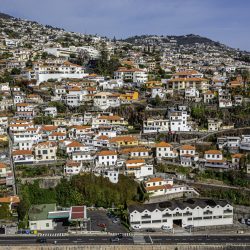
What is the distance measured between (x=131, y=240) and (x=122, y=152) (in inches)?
568

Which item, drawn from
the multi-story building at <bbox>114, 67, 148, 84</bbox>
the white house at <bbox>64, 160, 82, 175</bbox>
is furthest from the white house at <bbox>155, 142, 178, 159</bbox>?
the multi-story building at <bbox>114, 67, 148, 84</bbox>

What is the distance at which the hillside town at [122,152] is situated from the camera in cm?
3388

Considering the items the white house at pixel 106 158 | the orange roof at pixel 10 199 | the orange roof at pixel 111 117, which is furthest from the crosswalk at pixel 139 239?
the orange roof at pixel 111 117

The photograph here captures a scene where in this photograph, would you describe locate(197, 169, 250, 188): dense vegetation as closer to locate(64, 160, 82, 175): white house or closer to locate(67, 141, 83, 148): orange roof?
locate(64, 160, 82, 175): white house

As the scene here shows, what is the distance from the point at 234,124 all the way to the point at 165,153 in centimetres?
1309

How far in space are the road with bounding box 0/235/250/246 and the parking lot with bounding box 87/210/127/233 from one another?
1.57 meters

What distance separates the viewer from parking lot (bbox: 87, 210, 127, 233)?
106 ft

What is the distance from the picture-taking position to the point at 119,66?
75688 millimetres

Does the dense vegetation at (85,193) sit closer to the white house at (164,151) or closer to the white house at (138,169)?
the white house at (138,169)

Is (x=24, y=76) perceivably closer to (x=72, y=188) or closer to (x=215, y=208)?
(x=72, y=188)

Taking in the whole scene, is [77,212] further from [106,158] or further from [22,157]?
[22,157]

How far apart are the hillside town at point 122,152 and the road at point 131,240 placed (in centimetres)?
142

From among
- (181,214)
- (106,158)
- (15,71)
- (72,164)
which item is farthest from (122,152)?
(15,71)

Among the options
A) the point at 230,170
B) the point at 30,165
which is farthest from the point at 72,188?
the point at 230,170
